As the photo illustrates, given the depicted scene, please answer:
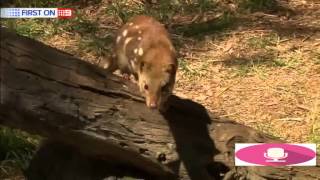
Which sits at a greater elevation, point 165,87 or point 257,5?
point 257,5

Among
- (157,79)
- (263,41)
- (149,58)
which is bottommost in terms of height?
(263,41)

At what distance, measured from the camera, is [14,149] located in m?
5.87

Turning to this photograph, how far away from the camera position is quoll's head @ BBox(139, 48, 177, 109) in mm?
4398

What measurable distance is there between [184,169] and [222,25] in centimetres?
391

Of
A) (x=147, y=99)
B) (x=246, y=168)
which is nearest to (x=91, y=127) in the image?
(x=147, y=99)

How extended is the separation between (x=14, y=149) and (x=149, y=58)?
1941mm

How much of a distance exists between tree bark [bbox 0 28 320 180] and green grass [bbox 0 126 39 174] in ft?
3.26

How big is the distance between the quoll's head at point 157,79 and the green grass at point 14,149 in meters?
1.77
